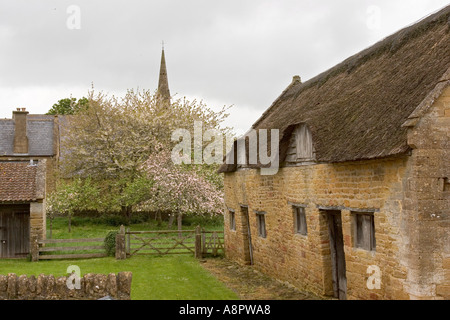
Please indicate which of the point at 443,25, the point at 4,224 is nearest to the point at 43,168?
the point at 4,224

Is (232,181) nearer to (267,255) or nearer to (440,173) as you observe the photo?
(267,255)

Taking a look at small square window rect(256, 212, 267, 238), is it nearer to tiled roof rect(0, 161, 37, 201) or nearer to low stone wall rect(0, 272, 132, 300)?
low stone wall rect(0, 272, 132, 300)

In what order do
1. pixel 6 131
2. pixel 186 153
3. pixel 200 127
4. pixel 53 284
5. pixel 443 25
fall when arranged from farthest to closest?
pixel 6 131
pixel 200 127
pixel 186 153
pixel 443 25
pixel 53 284

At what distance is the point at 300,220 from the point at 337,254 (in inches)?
68.8

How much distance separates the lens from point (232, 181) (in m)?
19.5

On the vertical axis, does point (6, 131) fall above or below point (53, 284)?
above

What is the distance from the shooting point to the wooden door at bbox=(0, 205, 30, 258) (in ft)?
65.6

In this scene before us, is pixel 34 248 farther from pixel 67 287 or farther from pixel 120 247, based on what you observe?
pixel 67 287

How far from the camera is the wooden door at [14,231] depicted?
19984mm

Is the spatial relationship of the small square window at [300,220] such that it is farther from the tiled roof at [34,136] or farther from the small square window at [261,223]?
the tiled roof at [34,136]

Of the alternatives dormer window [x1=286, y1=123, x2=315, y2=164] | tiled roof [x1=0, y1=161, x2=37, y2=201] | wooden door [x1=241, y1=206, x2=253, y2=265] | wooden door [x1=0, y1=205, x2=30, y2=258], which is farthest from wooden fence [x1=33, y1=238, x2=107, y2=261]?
dormer window [x1=286, y1=123, x2=315, y2=164]

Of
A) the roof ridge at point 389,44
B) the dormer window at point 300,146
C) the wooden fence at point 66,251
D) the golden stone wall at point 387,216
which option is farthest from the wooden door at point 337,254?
the wooden fence at point 66,251

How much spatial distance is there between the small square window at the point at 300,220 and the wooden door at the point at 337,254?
116 centimetres
